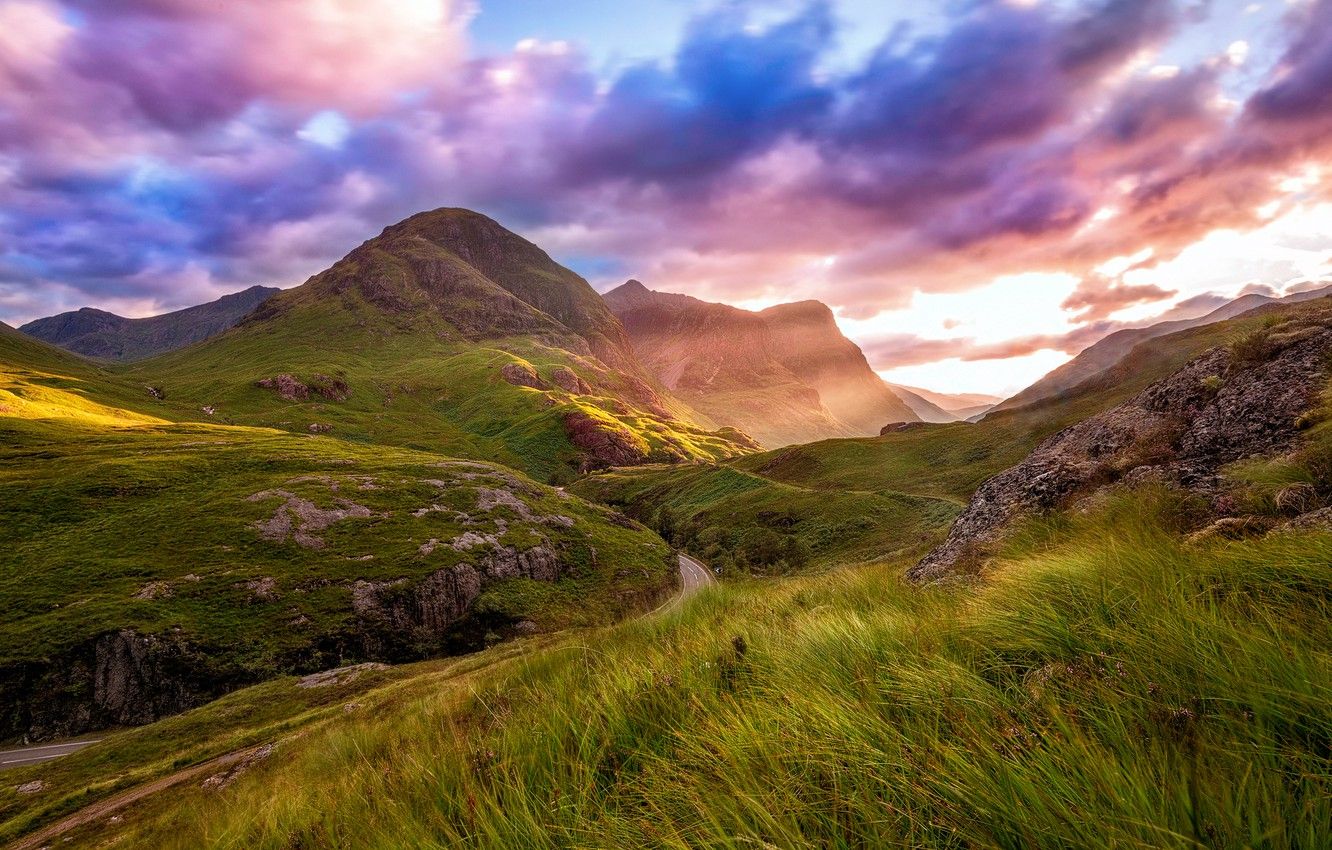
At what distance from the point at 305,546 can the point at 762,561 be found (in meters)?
50.6

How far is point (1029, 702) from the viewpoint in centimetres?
212

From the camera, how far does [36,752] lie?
112 feet

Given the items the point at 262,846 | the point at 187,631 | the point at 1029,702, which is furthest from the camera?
the point at 187,631

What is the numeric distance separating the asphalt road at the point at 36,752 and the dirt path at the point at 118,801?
1760 centimetres

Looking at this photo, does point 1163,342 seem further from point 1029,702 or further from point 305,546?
point 305,546

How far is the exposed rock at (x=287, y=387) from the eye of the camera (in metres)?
167

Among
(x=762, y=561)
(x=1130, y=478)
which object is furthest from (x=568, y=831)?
(x=762, y=561)

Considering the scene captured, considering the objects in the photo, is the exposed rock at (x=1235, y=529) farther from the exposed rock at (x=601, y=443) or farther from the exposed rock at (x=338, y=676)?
the exposed rock at (x=601, y=443)

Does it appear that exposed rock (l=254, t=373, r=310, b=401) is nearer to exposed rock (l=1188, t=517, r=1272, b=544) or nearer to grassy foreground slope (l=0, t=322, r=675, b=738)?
grassy foreground slope (l=0, t=322, r=675, b=738)

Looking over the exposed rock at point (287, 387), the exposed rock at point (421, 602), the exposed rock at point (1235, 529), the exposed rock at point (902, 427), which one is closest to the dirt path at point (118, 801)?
the exposed rock at point (421, 602)

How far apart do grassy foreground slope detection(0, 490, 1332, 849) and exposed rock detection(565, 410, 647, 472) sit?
498ft

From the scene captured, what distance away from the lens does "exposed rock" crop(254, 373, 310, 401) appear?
16712 centimetres

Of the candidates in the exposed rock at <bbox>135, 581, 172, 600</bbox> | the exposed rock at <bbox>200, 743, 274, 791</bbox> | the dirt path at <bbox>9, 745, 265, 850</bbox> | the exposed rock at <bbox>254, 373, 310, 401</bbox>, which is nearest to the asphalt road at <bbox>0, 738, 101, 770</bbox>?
the exposed rock at <bbox>135, 581, 172, 600</bbox>

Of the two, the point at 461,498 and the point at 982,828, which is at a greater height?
the point at 982,828
